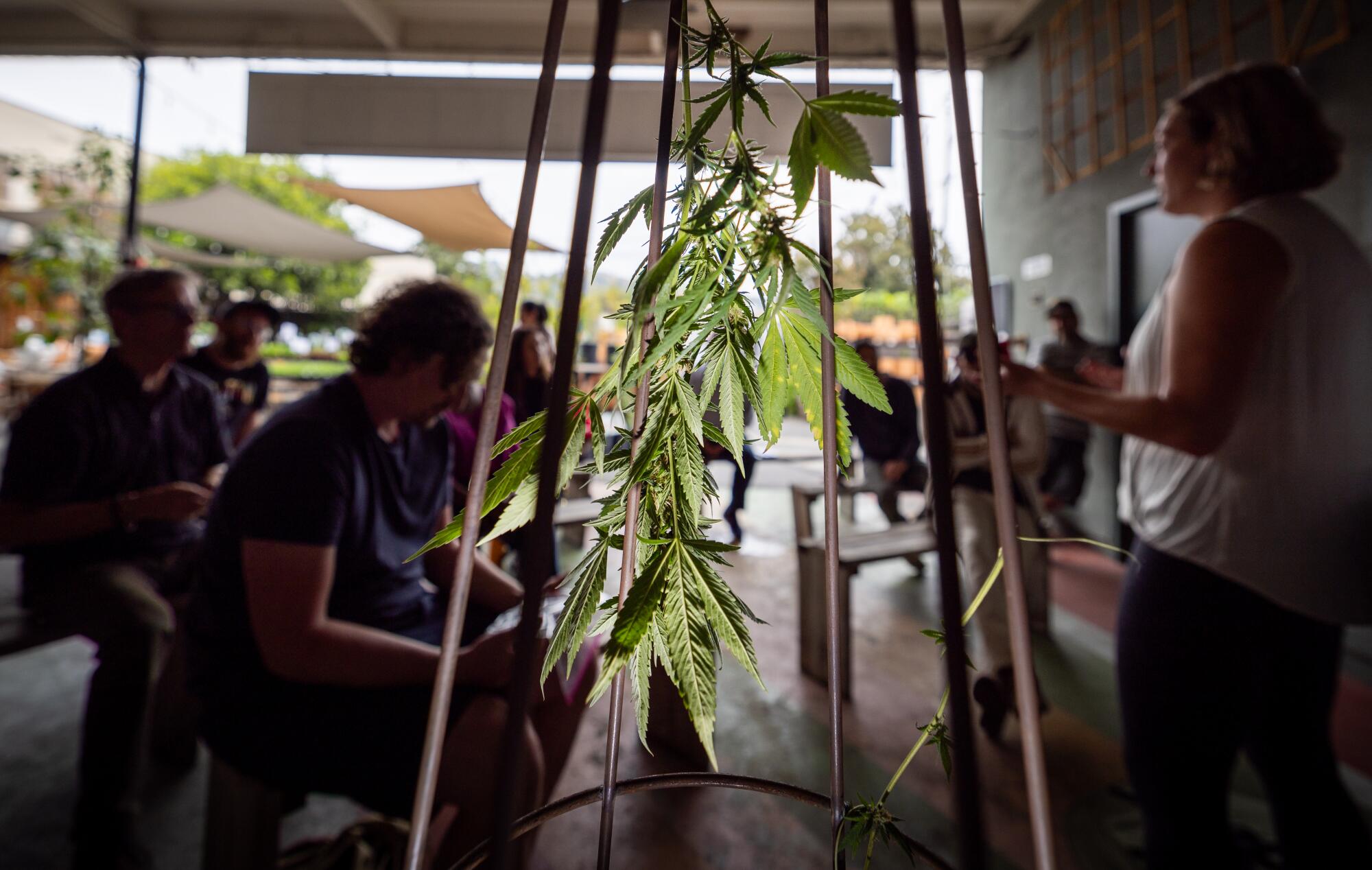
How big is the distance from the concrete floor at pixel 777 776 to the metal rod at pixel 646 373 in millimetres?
898

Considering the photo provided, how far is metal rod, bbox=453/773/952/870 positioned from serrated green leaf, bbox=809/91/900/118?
0.45 metres

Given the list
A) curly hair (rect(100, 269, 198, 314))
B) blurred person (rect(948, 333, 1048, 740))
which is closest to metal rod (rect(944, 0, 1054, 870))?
blurred person (rect(948, 333, 1048, 740))

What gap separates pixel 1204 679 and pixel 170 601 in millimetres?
2579

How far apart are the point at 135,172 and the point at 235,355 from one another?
12.0 feet

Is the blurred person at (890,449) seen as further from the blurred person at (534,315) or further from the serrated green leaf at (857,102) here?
the serrated green leaf at (857,102)

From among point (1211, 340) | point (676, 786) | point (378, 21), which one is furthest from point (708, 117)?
point (378, 21)

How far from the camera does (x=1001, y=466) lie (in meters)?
0.33

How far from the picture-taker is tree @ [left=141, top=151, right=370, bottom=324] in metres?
13.5

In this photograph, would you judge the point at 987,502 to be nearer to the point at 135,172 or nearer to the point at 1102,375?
the point at 1102,375

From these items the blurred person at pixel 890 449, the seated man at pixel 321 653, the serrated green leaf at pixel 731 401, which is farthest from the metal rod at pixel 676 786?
the blurred person at pixel 890 449

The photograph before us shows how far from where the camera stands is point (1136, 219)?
14.2ft

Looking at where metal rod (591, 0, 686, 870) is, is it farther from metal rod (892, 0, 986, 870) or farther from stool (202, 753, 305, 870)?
stool (202, 753, 305, 870)


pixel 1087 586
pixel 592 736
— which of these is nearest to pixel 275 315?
pixel 592 736

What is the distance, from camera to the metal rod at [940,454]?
26cm
